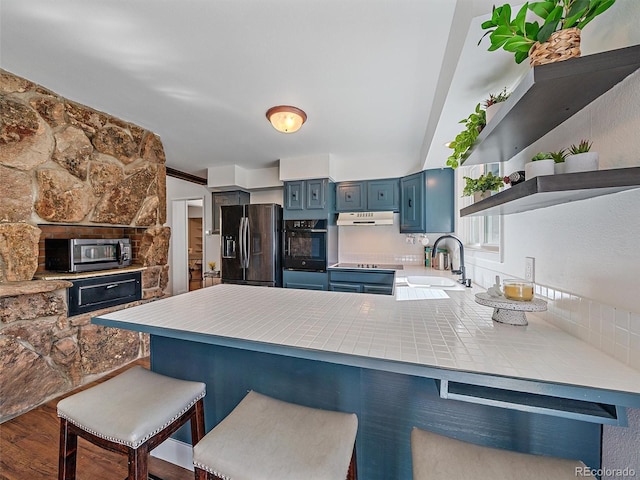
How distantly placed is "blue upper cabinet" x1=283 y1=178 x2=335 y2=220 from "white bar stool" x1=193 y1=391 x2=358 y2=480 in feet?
9.42

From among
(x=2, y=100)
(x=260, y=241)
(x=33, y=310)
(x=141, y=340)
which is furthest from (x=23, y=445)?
(x=260, y=241)

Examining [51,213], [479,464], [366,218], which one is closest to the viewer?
[479,464]

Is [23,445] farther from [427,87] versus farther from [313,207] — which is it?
[427,87]

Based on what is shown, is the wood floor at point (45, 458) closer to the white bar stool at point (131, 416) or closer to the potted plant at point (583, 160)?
the white bar stool at point (131, 416)

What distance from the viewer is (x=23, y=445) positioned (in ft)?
5.40

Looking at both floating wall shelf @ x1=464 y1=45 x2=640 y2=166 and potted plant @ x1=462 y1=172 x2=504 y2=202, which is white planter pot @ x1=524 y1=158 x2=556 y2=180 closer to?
floating wall shelf @ x1=464 y1=45 x2=640 y2=166

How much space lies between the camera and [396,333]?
100 cm

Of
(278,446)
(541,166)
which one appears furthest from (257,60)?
(278,446)

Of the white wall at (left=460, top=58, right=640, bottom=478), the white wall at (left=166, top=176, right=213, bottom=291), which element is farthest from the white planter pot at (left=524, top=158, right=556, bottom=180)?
the white wall at (left=166, top=176, right=213, bottom=291)

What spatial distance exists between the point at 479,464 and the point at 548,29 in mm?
1254

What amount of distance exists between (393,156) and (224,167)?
2.58 metres

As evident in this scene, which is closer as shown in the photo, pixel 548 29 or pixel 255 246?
pixel 548 29

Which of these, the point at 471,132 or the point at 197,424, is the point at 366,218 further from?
the point at 197,424

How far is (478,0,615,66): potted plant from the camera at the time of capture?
712mm
